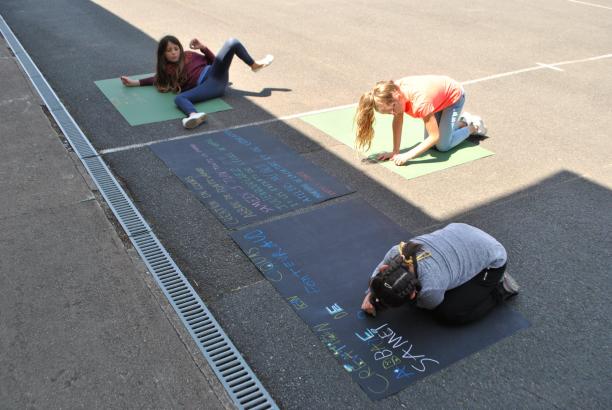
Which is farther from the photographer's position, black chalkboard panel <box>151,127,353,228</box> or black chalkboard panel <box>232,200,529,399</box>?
black chalkboard panel <box>151,127,353,228</box>

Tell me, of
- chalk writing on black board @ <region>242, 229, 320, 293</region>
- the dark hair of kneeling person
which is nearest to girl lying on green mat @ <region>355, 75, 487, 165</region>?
chalk writing on black board @ <region>242, 229, 320, 293</region>

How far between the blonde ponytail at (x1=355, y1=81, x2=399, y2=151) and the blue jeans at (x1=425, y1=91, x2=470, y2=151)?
83 centimetres

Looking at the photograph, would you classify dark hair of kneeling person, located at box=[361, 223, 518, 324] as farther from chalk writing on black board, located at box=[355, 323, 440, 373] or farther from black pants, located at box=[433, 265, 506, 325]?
chalk writing on black board, located at box=[355, 323, 440, 373]

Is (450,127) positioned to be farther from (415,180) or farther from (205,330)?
(205,330)

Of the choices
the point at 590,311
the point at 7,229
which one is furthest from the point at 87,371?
the point at 590,311

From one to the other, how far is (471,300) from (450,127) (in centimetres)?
256

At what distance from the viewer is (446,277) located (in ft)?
9.48

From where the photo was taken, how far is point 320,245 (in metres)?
3.80

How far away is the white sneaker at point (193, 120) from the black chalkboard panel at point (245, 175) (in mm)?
232

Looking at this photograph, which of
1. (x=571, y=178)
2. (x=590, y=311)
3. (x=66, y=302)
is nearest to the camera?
(x=66, y=302)

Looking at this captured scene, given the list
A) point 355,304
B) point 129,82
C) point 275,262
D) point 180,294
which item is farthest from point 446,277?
point 129,82

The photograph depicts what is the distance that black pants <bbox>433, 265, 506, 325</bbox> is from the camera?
303 cm

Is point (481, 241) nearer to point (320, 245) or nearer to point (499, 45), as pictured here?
point (320, 245)

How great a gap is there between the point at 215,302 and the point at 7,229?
165 centimetres
